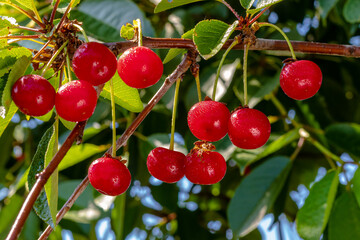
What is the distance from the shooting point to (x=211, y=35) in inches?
34.3

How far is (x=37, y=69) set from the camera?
91 centimetres

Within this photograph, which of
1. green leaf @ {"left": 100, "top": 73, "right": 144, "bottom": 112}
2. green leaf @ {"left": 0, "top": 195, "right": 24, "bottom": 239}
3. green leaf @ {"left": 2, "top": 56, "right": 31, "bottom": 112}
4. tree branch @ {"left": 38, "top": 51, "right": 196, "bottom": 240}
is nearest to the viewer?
green leaf @ {"left": 2, "top": 56, "right": 31, "bottom": 112}

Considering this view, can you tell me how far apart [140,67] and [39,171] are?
276 mm

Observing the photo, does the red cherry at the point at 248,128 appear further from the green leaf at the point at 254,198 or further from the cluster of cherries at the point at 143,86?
the green leaf at the point at 254,198

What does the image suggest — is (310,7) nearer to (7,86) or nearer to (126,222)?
(126,222)

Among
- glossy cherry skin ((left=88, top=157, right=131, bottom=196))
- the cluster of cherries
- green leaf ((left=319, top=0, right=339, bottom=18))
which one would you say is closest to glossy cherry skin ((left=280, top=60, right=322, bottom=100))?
the cluster of cherries

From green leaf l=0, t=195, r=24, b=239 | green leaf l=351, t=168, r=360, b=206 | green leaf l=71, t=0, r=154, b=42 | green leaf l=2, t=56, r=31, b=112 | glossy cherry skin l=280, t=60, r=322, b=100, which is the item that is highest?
green leaf l=2, t=56, r=31, b=112

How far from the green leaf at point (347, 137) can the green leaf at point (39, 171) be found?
3.37 feet

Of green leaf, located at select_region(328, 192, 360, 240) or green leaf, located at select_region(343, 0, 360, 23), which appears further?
green leaf, located at select_region(343, 0, 360, 23)

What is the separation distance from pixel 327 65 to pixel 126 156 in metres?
1.01

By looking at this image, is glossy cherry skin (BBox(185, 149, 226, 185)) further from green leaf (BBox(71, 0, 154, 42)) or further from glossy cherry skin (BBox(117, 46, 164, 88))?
green leaf (BBox(71, 0, 154, 42))

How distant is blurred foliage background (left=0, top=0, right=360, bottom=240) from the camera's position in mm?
1547

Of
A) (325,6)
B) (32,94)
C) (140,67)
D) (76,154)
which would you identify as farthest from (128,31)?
(325,6)

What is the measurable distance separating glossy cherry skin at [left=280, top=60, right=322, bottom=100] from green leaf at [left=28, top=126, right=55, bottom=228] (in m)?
0.48
